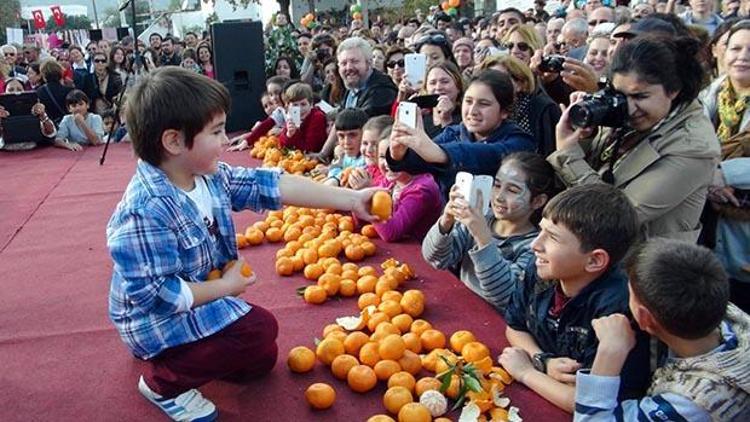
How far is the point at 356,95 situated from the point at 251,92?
3986mm

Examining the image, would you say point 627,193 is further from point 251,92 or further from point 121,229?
point 251,92

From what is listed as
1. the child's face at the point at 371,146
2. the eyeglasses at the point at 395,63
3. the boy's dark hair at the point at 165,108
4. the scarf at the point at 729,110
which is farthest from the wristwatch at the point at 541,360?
the eyeglasses at the point at 395,63

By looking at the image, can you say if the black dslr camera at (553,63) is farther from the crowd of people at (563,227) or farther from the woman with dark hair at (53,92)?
the woman with dark hair at (53,92)

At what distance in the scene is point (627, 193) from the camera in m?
2.51

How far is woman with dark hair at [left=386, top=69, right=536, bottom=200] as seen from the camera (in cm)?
296

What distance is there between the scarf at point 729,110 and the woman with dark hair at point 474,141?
0.88 meters

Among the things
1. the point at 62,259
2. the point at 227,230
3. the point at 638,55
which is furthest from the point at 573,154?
the point at 62,259

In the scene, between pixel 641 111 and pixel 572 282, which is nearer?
pixel 572 282

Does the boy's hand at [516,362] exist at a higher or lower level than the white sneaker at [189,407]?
higher

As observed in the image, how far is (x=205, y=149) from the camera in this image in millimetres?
2164

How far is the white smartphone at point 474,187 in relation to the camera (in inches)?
99.6

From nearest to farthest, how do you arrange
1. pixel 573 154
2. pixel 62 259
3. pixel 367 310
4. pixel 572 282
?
pixel 572 282 → pixel 573 154 → pixel 367 310 → pixel 62 259

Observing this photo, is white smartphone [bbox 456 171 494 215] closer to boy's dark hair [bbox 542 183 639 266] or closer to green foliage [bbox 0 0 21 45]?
boy's dark hair [bbox 542 183 639 266]

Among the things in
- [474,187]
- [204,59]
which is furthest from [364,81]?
[204,59]
